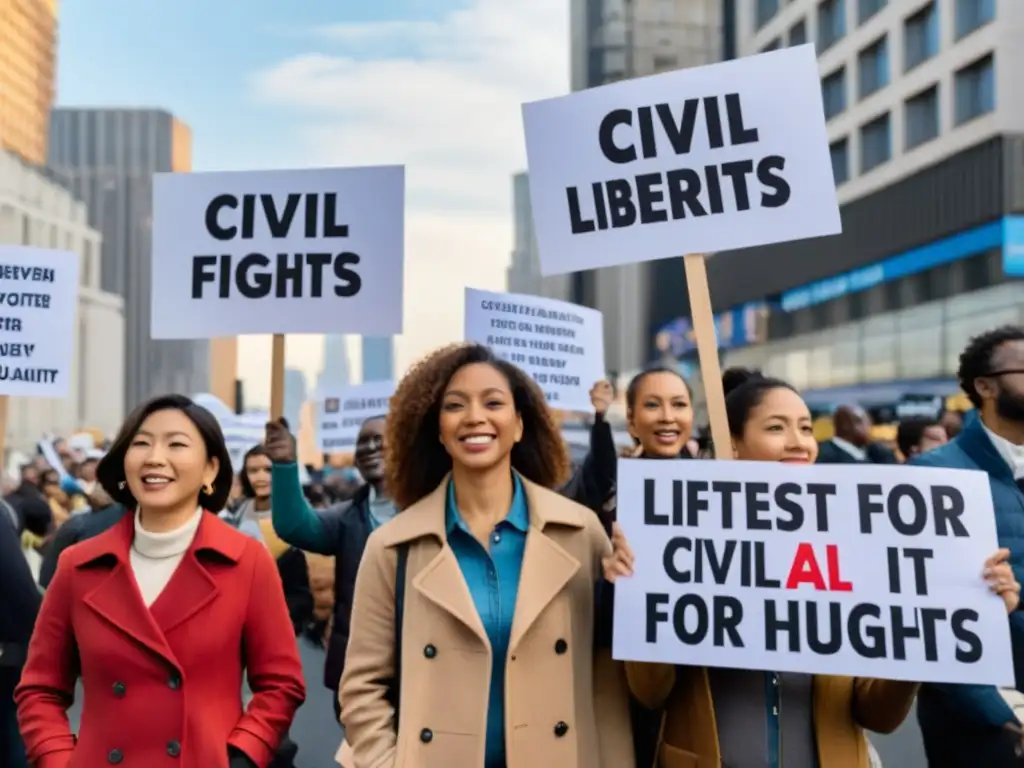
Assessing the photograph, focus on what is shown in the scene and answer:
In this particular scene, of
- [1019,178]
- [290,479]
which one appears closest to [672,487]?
[290,479]

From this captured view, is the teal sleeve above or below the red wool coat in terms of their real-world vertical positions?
above

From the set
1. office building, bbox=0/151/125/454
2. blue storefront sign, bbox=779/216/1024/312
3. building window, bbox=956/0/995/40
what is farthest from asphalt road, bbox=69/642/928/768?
office building, bbox=0/151/125/454

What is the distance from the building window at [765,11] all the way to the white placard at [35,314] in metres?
46.1

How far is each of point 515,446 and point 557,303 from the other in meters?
4.26

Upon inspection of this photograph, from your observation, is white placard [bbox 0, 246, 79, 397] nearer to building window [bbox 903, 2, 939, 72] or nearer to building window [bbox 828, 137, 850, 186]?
building window [bbox 903, 2, 939, 72]

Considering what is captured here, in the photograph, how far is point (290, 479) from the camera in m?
4.50

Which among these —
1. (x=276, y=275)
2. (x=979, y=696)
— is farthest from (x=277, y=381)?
(x=979, y=696)

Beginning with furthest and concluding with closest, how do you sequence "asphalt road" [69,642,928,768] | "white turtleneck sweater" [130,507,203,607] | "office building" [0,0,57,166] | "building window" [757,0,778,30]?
"office building" [0,0,57,166], "building window" [757,0,778,30], "asphalt road" [69,642,928,768], "white turtleneck sweater" [130,507,203,607]

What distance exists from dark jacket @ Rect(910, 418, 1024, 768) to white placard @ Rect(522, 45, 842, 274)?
0.84m

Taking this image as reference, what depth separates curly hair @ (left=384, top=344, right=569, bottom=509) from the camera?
3254 mm

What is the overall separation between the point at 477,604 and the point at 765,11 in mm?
49829

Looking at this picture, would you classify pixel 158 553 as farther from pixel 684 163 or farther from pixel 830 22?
pixel 830 22

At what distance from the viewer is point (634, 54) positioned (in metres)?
92.9

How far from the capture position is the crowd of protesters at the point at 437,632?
2961mm
